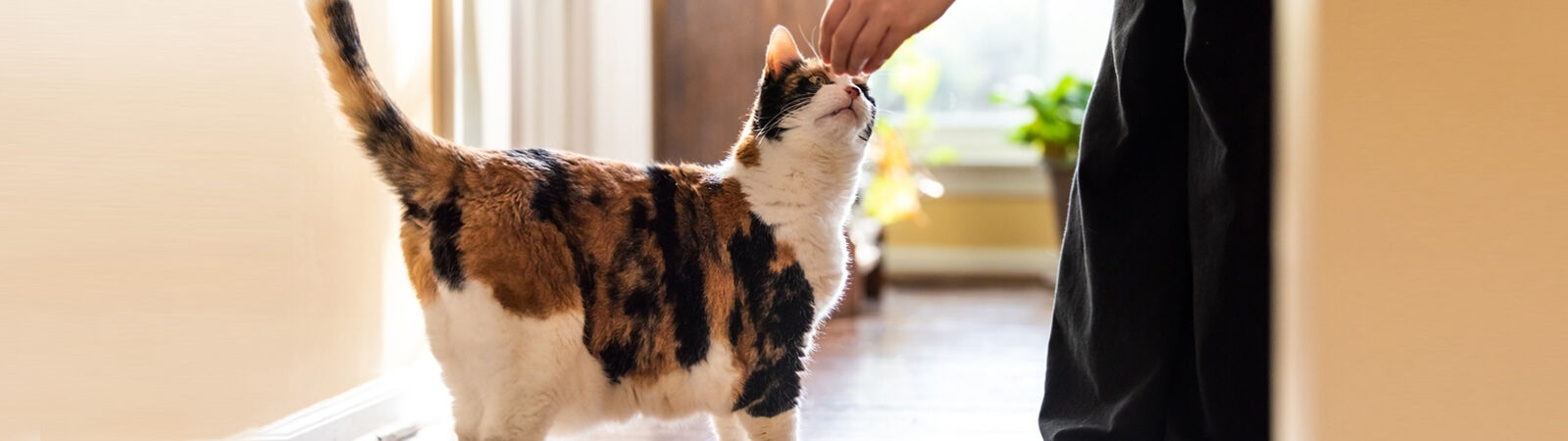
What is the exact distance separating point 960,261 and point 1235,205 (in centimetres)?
288

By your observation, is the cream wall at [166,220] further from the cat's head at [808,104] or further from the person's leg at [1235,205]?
the person's leg at [1235,205]

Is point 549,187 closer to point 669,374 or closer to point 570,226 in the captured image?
point 570,226

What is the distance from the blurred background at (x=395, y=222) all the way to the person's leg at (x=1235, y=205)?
0.11m

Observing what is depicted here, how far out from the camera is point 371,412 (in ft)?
4.26

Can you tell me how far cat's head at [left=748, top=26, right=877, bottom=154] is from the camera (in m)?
1.03

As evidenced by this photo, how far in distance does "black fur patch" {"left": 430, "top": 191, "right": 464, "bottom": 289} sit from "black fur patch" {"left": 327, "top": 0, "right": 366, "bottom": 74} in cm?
12

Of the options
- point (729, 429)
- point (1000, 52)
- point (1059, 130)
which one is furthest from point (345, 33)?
point (1000, 52)

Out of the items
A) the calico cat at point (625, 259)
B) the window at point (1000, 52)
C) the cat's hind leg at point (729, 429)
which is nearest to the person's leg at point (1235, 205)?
the calico cat at point (625, 259)

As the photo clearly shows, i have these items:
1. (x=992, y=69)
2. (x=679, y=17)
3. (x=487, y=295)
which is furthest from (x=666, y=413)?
(x=992, y=69)

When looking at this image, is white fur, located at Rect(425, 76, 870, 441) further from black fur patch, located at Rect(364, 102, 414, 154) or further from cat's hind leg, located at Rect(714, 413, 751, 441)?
black fur patch, located at Rect(364, 102, 414, 154)

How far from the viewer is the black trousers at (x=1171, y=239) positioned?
80 cm

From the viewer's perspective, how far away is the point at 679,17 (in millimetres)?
2396

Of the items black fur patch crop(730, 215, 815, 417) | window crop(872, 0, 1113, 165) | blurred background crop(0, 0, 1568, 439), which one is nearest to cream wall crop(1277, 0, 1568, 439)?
blurred background crop(0, 0, 1568, 439)

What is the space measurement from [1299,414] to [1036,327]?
187 cm
